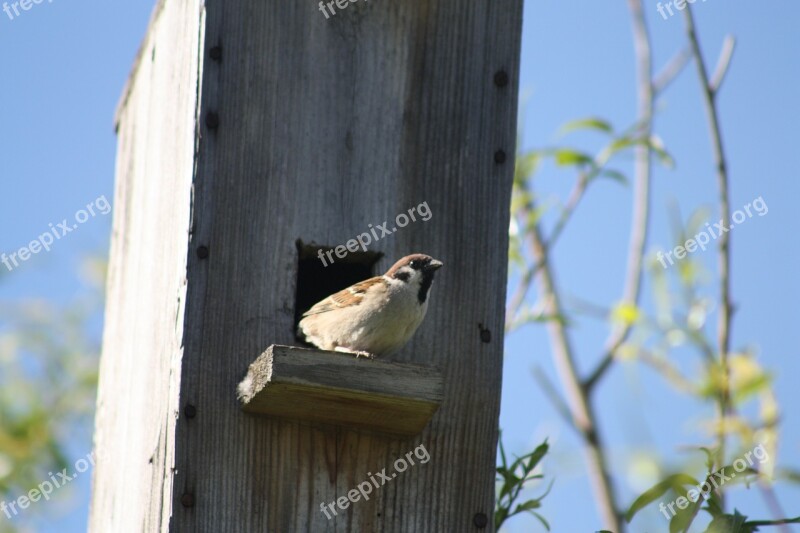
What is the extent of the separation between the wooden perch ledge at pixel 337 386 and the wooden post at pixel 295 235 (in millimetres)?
129

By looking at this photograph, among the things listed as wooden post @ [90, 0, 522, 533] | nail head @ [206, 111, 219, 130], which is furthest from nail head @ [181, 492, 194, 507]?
nail head @ [206, 111, 219, 130]

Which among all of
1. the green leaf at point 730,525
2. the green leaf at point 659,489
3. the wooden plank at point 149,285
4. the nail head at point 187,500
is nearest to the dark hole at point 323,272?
the wooden plank at point 149,285

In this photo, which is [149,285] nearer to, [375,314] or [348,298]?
[348,298]

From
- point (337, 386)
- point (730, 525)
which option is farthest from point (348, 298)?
point (730, 525)

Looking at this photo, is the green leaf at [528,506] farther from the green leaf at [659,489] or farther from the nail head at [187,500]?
the nail head at [187,500]

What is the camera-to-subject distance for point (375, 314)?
3705 mm

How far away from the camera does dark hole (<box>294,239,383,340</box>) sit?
3.89 m

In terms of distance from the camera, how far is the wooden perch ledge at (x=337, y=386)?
3.30m

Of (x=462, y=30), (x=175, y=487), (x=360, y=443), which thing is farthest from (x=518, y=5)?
(x=175, y=487)

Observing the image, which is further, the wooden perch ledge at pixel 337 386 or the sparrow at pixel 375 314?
the sparrow at pixel 375 314

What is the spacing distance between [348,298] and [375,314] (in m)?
0.16

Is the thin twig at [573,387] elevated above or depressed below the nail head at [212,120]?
below

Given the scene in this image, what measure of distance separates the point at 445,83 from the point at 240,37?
66 cm

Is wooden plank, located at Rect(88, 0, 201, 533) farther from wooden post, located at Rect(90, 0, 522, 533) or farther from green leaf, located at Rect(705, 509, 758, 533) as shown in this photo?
green leaf, located at Rect(705, 509, 758, 533)
